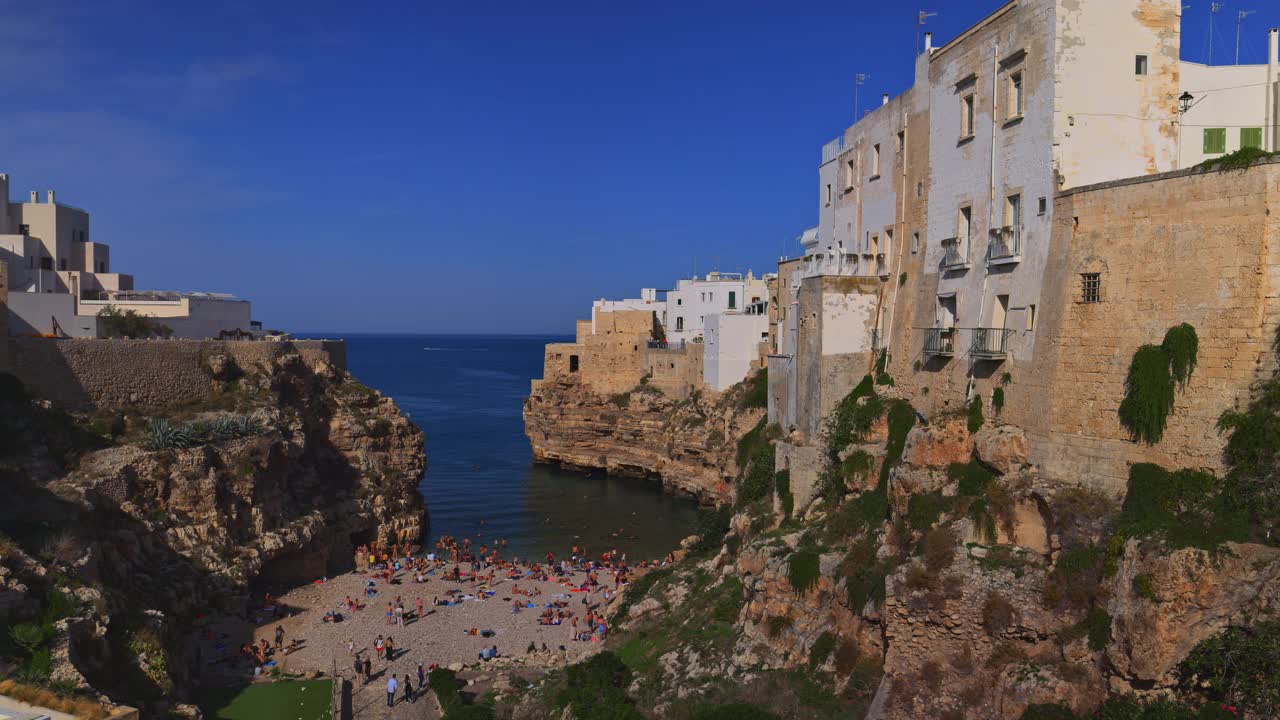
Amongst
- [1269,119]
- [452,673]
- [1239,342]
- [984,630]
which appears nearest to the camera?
[1239,342]

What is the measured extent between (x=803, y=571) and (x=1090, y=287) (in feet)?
27.2

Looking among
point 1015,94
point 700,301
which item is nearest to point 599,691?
point 1015,94

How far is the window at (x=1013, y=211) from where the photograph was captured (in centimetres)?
1850

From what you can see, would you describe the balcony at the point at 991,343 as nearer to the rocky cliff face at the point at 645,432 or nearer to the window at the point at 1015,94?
the window at the point at 1015,94

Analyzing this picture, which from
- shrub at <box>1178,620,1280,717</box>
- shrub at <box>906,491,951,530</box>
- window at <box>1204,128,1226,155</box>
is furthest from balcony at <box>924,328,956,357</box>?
shrub at <box>1178,620,1280,717</box>

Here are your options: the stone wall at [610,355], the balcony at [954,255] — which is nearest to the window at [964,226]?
the balcony at [954,255]

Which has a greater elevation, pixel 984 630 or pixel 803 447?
pixel 803 447

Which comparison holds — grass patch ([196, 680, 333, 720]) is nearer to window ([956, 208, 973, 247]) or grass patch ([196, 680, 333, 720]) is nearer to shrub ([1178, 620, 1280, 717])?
shrub ([1178, 620, 1280, 717])

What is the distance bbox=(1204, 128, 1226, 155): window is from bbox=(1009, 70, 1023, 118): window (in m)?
3.49

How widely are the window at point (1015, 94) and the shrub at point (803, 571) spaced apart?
1031 cm

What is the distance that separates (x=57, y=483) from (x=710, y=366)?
33.8 m

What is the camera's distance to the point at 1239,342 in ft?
46.2

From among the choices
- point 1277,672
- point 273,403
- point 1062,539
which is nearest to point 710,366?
point 273,403

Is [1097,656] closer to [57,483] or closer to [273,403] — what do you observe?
[57,483]
